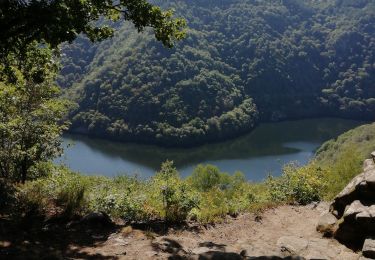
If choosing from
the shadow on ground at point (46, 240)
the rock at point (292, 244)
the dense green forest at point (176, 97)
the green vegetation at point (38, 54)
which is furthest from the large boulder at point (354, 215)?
the dense green forest at point (176, 97)

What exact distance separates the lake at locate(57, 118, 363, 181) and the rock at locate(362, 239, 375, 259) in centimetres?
7935

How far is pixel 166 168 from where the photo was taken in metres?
11.8

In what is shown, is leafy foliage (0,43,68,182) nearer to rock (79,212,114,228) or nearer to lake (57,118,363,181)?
rock (79,212,114,228)

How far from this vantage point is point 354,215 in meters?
9.16

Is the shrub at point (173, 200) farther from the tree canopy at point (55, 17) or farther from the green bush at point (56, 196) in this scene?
the tree canopy at point (55, 17)

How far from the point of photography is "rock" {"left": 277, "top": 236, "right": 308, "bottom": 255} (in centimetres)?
856

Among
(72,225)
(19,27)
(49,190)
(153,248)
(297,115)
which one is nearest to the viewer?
(153,248)

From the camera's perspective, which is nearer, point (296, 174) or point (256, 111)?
point (296, 174)

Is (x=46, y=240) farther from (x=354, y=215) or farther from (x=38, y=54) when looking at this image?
(x=354, y=215)

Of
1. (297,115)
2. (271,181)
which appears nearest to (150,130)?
Answer: (297,115)

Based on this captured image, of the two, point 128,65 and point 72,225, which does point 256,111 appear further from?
point 72,225

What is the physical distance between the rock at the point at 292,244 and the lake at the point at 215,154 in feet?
256

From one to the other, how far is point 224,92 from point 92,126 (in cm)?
5766

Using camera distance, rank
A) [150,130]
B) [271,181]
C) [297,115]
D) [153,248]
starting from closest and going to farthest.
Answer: [153,248], [271,181], [150,130], [297,115]
